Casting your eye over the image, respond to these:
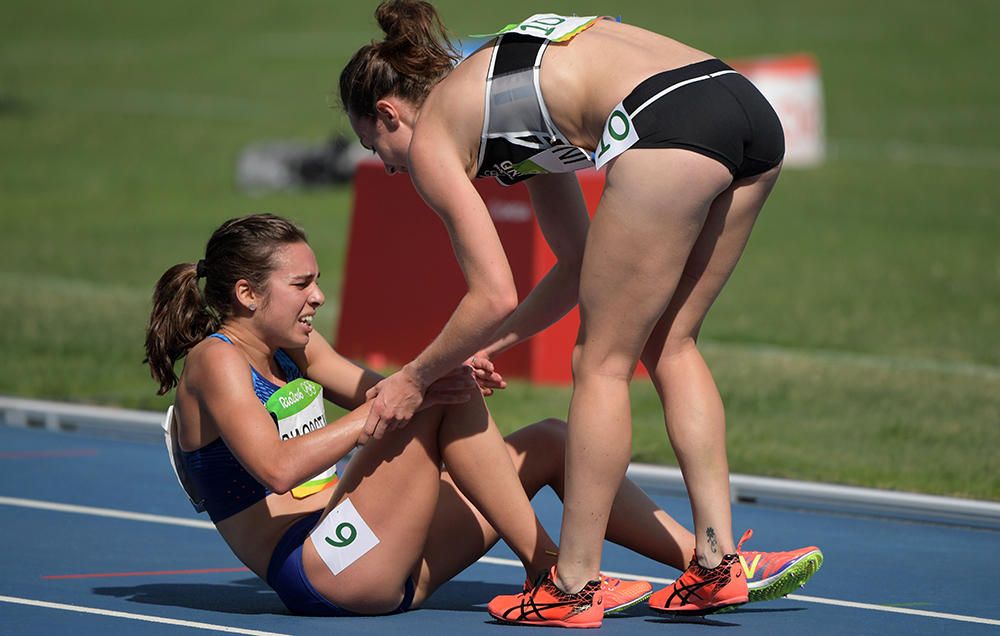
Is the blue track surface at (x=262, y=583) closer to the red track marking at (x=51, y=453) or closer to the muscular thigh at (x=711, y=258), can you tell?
the red track marking at (x=51, y=453)

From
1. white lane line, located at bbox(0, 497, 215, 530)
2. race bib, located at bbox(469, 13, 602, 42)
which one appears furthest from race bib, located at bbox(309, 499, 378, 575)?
white lane line, located at bbox(0, 497, 215, 530)

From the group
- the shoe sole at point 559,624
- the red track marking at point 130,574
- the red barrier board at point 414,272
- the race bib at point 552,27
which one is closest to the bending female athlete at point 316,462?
the shoe sole at point 559,624

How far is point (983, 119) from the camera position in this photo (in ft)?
90.2

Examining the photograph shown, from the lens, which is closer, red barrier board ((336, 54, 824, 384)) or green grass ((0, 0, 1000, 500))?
green grass ((0, 0, 1000, 500))

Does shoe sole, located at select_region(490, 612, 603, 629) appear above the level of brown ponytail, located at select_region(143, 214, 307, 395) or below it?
below

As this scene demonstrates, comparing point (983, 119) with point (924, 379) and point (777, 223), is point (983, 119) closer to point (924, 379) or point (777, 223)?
point (777, 223)

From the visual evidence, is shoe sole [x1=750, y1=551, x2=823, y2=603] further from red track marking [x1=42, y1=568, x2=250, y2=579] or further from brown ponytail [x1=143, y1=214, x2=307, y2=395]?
red track marking [x1=42, y1=568, x2=250, y2=579]

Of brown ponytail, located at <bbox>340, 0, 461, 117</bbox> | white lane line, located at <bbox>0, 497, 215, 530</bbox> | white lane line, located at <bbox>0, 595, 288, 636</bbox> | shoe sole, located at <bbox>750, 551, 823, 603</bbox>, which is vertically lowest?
white lane line, located at <bbox>0, 497, 215, 530</bbox>

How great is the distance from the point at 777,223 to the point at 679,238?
13478mm

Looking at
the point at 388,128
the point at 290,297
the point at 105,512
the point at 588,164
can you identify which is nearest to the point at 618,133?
the point at 588,164

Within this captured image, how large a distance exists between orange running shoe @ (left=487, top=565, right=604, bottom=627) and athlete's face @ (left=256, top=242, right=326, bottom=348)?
102 centimetres

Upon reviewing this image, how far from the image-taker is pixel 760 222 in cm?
1730

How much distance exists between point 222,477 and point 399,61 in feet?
4.40

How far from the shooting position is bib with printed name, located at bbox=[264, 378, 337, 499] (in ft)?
14.7
